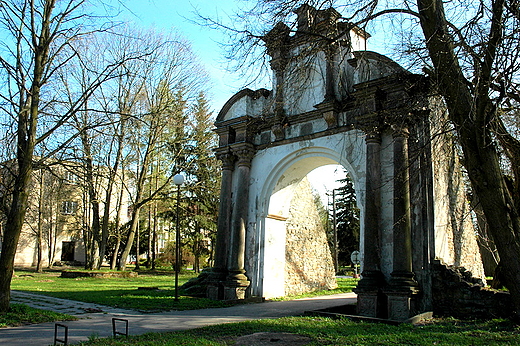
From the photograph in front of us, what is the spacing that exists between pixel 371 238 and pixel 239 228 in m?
4.32

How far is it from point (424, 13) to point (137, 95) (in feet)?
56.8

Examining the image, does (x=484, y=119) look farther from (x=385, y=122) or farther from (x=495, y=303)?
(x=495, y=303)

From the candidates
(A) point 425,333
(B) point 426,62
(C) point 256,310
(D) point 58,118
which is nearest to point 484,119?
(B) point 426,62

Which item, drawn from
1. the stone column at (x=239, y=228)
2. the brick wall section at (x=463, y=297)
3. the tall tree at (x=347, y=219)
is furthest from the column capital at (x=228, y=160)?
the tall tree at (x=347, y=219)

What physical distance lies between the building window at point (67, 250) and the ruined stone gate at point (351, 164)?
31.8 metres

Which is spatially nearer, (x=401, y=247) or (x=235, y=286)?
(x=401, y=247)

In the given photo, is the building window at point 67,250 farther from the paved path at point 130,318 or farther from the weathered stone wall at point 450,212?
the weathered stone wall at point 450,212

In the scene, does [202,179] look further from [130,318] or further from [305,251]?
[130,318]

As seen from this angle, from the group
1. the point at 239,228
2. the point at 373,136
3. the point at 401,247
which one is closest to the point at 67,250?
the point at 239,228

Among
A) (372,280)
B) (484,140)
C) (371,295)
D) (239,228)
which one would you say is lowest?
(371,295)

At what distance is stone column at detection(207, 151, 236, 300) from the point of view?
40.2 ft

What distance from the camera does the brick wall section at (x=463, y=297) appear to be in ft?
27.5

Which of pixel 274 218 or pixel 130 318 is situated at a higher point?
pixel 274 218

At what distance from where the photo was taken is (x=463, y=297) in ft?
29.0
